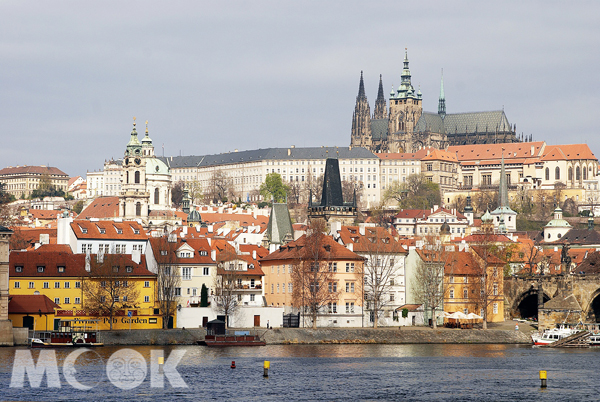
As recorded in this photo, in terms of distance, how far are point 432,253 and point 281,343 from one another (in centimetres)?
1727

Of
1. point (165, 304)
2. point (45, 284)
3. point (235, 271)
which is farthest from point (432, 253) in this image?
point (45, 284)

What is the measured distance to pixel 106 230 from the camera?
106000 millimetres

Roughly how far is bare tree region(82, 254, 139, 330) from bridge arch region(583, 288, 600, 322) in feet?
122

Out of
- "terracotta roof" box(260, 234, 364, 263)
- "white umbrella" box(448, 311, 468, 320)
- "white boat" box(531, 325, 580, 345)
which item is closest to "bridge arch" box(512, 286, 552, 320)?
"white boat" box(531, 325, 580, 345)

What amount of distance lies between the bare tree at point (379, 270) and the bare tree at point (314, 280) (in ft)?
9.62

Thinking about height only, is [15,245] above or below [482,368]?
above

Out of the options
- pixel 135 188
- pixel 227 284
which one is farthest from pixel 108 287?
pixel 135 188

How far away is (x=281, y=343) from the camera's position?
84.4m

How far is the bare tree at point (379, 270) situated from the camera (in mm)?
91375

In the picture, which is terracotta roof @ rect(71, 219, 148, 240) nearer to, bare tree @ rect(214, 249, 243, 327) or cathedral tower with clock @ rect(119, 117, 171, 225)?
bare tree @ rect(214, 249, 243, 327)

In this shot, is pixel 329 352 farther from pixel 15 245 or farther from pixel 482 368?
pixel 15 245

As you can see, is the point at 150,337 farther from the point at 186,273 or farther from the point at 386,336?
the point at 386,336

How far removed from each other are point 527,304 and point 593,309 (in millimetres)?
6782

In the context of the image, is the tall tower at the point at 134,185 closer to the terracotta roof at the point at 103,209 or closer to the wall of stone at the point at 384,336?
the terracotta roof at the point at 103,209
